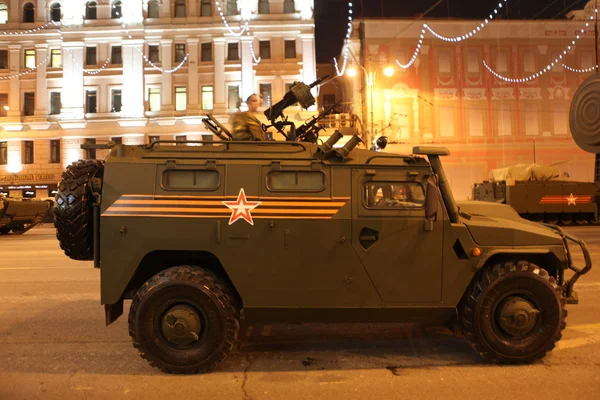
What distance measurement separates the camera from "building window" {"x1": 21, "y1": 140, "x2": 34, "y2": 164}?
37469 mm

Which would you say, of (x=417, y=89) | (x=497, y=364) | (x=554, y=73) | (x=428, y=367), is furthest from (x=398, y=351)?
(x=554, y=73)

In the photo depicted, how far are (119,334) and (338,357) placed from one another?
283 cm

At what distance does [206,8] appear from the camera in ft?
121

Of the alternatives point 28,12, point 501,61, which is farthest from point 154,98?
point 501,61

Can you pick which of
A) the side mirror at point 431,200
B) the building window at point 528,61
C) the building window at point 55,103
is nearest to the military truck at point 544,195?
the building window at point 528,61

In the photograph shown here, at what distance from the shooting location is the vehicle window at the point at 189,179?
503 cm

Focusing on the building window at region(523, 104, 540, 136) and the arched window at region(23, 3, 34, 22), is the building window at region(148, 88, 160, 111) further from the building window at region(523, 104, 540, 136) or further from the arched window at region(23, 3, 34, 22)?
the building window at region(523, 104, 540, 136)

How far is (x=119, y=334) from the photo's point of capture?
6340 millimetres

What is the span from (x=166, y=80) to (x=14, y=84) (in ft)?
37.3

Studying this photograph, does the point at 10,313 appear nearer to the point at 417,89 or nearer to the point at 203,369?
the point at 203,369

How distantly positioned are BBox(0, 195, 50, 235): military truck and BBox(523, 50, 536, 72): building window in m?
31.7

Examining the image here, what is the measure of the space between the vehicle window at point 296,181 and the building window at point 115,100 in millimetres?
35017

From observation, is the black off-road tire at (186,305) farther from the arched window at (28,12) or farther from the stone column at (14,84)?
the arched window at (28,12)

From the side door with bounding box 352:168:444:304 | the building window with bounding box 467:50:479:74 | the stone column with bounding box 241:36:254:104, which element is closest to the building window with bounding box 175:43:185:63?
the stone column with bounding box 241:36:254:104
